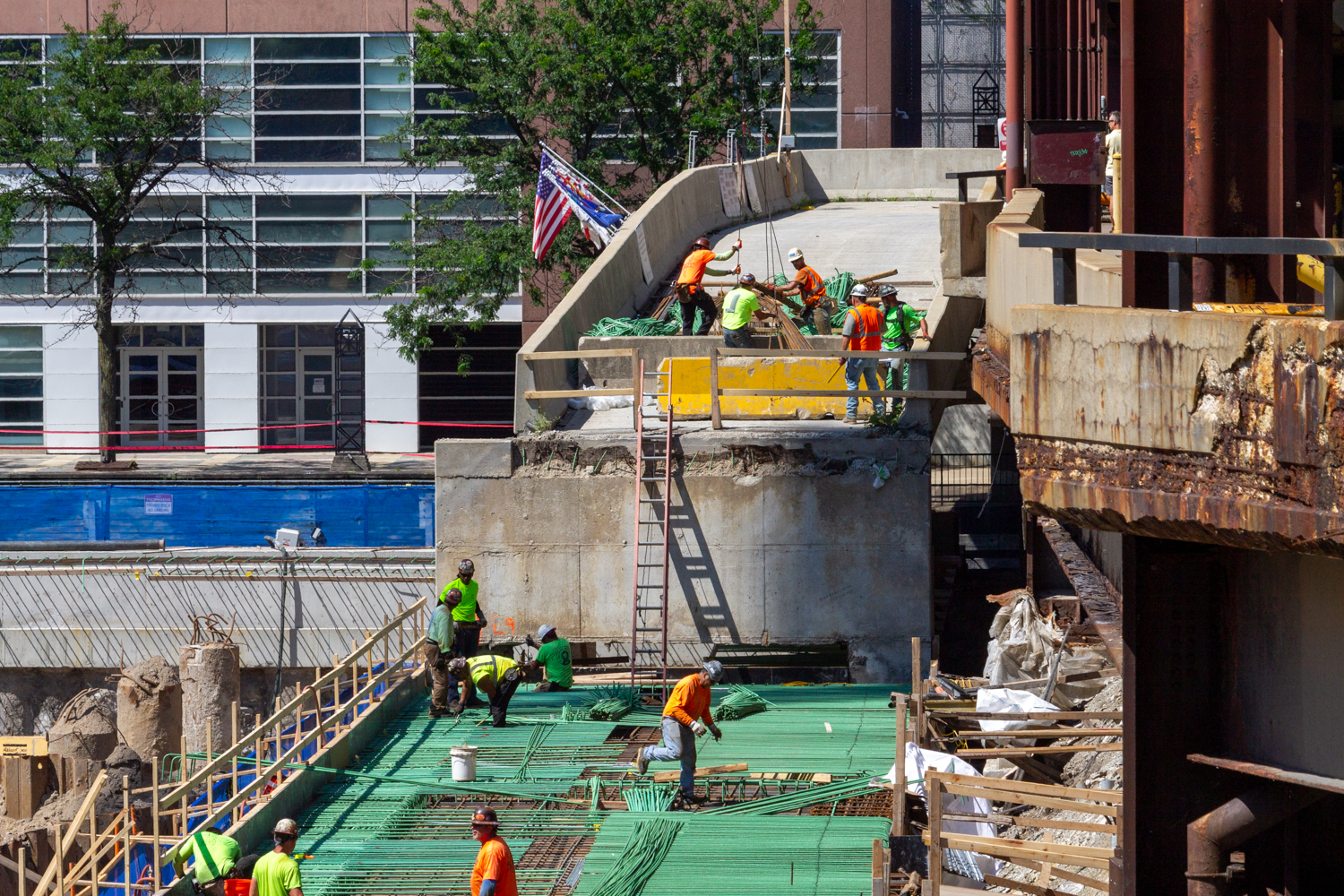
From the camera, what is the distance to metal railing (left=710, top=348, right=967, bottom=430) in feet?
59.2

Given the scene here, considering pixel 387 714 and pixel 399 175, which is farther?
pixel 399 175

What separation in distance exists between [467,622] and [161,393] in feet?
79.9

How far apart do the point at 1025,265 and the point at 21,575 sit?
1524 centimetres

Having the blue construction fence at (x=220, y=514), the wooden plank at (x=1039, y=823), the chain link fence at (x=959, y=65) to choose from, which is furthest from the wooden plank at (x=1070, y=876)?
the chain link fence at (x=959, y=65)

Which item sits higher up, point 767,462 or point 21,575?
point 767,462

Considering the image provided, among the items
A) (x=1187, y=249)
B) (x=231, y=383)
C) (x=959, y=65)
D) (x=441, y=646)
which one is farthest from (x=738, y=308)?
(x=959, y=65)

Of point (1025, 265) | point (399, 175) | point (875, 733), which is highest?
point (399, 175)

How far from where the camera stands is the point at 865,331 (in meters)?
19.4

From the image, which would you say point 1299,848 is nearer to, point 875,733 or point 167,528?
point 875,733

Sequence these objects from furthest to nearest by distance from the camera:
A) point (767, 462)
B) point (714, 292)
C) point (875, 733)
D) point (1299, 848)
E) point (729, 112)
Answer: point (729, 112)
point (714, 292)
point (767, 462)
point (875, 733)
point (1299, 848)

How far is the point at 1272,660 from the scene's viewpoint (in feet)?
24.7

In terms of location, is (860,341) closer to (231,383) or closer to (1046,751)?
(1046,751)

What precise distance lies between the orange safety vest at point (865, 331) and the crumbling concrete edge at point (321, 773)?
260 inches

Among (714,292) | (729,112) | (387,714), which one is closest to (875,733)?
(387,714)
